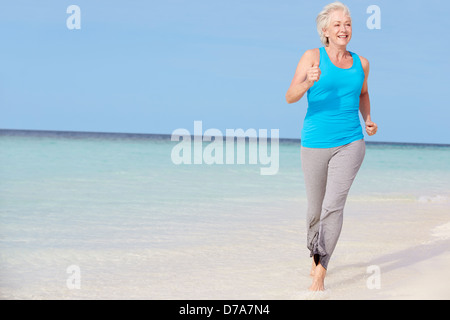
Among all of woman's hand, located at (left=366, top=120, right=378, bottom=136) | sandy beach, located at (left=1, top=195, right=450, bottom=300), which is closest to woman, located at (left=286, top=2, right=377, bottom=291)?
woman's hand, located at (left=366, top=120, right=378, bottom=136)

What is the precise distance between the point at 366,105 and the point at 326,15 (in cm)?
66

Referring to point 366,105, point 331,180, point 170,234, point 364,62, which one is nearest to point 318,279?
point 331,180

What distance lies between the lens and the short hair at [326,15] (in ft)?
11.0

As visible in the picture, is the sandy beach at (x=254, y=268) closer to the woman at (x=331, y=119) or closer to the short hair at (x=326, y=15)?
the woman at (x=331, y=119)

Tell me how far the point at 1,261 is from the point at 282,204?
155 inches

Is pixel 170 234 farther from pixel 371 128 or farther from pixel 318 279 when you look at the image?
pixel 371 128

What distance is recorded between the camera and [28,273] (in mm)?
3689

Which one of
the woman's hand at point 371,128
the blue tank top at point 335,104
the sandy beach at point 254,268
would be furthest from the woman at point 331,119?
the sandy beach at point 254,268

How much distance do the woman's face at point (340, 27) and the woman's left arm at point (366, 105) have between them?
0.81 ft

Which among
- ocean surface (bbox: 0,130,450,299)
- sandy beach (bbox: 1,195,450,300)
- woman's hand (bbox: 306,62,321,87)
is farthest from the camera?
ocean surface (bbox: 0,130,450,299)

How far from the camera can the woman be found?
3357mm

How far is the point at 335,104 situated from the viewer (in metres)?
3.41

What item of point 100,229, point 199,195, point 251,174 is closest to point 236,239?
point 100,229

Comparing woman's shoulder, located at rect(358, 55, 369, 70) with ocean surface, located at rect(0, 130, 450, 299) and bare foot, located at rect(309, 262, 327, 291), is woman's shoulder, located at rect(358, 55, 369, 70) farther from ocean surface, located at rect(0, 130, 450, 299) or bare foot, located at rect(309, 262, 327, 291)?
ocean surface, located at rect(0, 130, 450, 299)
